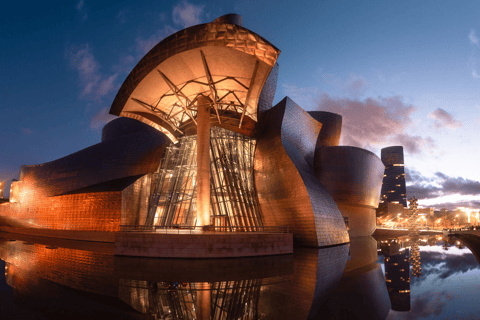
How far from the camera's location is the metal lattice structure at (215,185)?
80.5 feet

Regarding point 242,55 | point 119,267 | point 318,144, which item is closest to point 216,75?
point 242,55

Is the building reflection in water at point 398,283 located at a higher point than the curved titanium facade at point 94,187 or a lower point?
lower

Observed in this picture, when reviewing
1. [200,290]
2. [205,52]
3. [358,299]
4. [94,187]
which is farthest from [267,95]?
[358,299]

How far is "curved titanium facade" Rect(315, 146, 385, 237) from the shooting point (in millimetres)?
33281

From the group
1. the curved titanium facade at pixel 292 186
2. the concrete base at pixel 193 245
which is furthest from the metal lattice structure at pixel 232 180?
the concrete base at pixel 193 245

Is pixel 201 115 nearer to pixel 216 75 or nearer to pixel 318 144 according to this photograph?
pixel 216 75

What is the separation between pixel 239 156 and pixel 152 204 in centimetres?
969

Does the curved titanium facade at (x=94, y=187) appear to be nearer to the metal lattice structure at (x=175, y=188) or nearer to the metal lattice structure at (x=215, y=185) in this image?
the metal lattice structure at (x=175, y=188)

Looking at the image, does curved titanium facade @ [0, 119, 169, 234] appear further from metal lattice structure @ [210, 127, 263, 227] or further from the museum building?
metal lattice structure @ [210, 127, 263, 227]

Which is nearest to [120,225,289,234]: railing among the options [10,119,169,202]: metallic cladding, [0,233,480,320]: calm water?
[0,233,480,320]: calm water

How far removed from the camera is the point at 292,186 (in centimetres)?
2269

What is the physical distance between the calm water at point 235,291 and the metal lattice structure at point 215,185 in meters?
11.6

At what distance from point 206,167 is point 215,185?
4147 millimetres

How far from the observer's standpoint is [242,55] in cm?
1759
